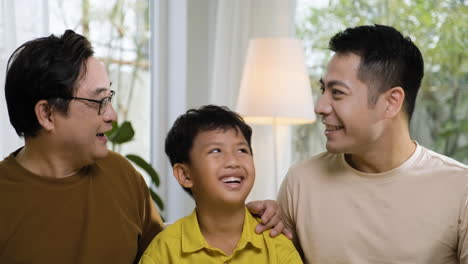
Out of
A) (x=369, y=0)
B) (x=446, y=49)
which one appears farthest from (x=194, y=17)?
(x=446, y=49)

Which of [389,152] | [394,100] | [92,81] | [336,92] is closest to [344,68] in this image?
[336,92]

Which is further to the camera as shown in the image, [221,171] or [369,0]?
[369,0]

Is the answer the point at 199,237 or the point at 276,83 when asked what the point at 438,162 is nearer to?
the point at 199,237

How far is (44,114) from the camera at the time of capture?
171cm

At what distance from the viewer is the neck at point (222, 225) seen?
186 cm

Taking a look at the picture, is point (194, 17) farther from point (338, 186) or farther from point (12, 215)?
point (12, 215)

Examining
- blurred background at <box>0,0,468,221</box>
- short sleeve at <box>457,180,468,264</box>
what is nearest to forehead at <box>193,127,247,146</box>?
short sleeve at <box>457,180,468,264</box>

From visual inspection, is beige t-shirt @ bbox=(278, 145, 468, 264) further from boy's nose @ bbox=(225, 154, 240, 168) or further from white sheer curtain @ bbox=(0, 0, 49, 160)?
white sheer curtain @ bbox=(0, 0, 49, 160)

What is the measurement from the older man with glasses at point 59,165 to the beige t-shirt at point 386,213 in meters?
0.62

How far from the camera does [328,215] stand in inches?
77.4

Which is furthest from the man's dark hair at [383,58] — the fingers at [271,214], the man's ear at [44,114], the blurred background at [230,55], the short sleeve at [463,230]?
the blurred background at [230,55]

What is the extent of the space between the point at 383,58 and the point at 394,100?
0.47ft

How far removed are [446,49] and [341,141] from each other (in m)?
1.95

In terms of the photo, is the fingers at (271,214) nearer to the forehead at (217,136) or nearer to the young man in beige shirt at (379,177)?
the young man in beige shirt at (379,177)
